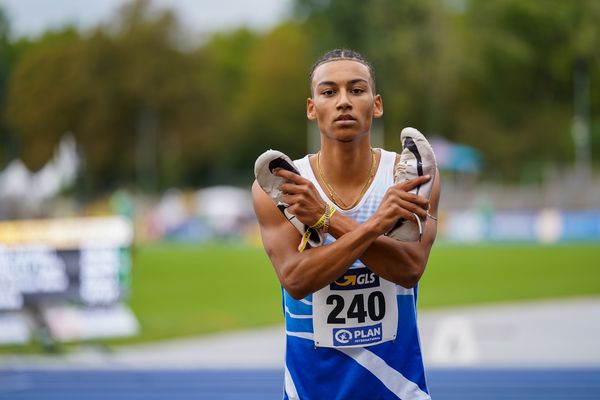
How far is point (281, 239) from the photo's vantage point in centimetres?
322

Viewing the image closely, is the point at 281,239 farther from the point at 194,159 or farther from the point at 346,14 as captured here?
the point at 194,159

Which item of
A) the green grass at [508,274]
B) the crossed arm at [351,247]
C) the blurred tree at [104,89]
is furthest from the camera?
the blurred tree at [104,89]

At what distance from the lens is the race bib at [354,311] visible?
128 inches

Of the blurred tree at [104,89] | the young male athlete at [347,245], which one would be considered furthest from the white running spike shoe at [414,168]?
the blurred tree at [104,89]

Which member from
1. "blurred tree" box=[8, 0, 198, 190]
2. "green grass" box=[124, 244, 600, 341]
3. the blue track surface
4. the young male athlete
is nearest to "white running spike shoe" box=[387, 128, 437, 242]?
the young male athlete

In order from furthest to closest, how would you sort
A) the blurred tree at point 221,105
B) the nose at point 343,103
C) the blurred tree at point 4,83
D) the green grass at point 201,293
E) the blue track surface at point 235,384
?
the blurred tree at point 4,83 → the blurred tree at point 221,105 → the green grass at point 201,293 → the blue track surface at point 235,384 → the nose at point 343,103

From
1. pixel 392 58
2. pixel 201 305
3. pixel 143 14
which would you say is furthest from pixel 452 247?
pixel 143 14

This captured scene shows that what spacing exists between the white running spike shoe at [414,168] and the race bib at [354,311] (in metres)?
0.24

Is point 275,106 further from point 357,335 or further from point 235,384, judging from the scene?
point 357,335

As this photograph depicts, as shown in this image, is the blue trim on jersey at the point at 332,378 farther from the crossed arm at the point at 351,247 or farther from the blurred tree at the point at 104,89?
the blurred tree at the point at 104,89

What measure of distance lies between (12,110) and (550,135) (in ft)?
88.4

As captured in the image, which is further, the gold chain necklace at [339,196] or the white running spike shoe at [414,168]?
the gold chain necklace at [339,196]

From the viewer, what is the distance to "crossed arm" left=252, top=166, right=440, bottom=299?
9.82 ft

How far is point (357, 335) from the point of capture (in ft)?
10.7
